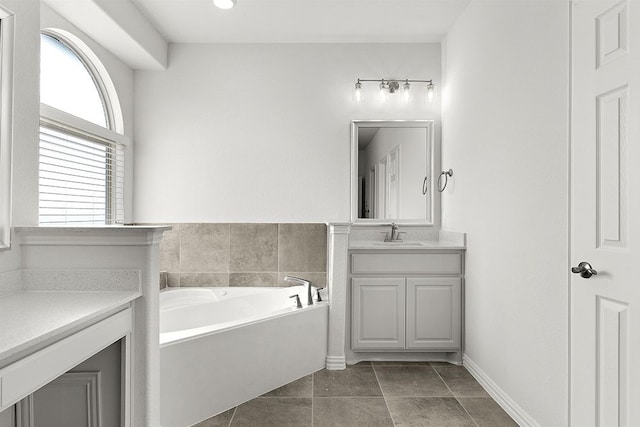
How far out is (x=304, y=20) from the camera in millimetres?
3070

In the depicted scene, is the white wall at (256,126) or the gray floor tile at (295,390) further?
the white wall at (256,126)

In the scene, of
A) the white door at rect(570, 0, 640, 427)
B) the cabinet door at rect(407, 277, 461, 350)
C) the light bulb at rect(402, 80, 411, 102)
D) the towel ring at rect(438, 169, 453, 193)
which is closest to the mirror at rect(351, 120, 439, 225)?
the towel ring at rect(438, 169, 453, 193)

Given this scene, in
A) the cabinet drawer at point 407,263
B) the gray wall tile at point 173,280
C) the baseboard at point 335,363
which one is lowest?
the baseboard at point 335,363

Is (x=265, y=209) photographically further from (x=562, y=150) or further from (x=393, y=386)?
(x=562, y=150)

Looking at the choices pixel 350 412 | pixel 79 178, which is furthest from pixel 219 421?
pixel 79 178

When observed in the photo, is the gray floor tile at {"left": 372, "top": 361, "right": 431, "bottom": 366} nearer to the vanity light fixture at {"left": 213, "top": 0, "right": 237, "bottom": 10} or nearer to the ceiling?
the ceiling

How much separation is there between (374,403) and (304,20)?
8.87ft

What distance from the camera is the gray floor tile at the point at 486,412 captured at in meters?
2.13

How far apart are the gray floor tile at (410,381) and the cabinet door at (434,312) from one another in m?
0.19

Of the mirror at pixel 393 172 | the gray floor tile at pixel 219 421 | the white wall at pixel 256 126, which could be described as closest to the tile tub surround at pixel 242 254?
the white wall at pixel 256 126

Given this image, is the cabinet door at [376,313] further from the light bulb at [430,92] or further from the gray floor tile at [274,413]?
the light bulb at [430,92]

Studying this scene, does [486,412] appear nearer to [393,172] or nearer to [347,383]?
[347,383]

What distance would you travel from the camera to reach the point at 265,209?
3441mm

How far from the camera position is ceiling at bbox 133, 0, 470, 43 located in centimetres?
285
